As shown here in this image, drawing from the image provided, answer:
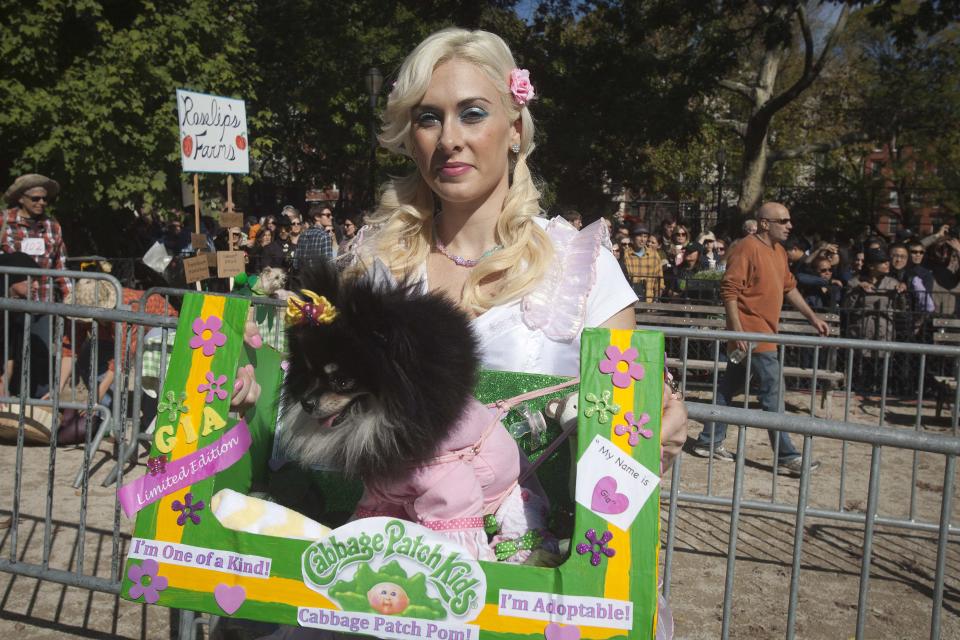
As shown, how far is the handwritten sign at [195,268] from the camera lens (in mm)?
6316

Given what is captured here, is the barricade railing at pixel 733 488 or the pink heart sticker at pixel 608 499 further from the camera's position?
the barricade railing at pixel 733 488

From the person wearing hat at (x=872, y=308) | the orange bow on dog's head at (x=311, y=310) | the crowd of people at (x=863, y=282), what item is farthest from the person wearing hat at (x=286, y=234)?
the orange bow on dog's head at (x=311, y=310)

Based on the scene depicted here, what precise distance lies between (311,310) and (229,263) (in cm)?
533

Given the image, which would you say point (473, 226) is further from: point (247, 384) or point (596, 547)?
point (596, 547)

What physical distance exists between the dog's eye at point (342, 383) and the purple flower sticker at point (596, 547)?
1.94ft

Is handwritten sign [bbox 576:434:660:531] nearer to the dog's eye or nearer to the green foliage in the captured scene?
the dog's eye

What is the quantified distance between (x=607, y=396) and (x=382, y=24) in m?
23.1

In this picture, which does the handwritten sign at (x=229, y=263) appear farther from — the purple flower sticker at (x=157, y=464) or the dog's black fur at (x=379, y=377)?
the dog's black fur at (x=379, y=377)

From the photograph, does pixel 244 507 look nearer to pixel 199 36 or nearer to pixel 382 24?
pixel 199 36

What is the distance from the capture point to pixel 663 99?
1670cm

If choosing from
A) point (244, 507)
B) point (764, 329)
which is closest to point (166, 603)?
point (244, 507)

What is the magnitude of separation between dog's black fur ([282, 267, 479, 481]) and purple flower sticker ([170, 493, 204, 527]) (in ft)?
0.86

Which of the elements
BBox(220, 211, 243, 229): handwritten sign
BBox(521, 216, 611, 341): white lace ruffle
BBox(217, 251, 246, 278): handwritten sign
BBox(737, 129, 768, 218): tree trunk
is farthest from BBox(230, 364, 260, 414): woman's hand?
BBox(737, 129, 768, 218): tree trunk

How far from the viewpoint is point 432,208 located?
2504mm
